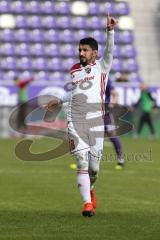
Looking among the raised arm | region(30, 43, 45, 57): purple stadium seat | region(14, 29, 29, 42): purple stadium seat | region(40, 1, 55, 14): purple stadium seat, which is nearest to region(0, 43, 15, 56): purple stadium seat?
region(14, 29, 29, 42): purple stadium seat

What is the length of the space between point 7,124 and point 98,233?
72.6 feet

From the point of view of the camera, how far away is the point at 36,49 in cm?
3422

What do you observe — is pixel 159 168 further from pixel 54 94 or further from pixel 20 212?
pixel 54 94

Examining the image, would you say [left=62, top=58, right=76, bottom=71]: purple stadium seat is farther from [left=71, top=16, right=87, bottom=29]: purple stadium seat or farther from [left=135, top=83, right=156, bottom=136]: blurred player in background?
[left=135, top=83, right=156, bottom=136]: blurred player in background

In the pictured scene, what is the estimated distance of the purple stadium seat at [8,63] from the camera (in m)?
32.8

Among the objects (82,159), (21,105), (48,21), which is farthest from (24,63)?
(82,159)

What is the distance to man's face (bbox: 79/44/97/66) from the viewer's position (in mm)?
8891

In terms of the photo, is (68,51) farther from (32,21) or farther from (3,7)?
(3,7)

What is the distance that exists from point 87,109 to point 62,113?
19756mm

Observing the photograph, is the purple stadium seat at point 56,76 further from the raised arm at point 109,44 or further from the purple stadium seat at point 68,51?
the raised arm at point 109,44

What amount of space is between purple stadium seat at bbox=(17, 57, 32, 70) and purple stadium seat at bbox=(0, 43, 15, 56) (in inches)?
17.9

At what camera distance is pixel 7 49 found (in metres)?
33.5

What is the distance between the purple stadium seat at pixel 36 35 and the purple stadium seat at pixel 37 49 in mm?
285

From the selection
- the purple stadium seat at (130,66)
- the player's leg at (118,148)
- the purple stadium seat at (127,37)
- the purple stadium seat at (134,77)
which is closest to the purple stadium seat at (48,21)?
the purple stadium seat at (127,37)
